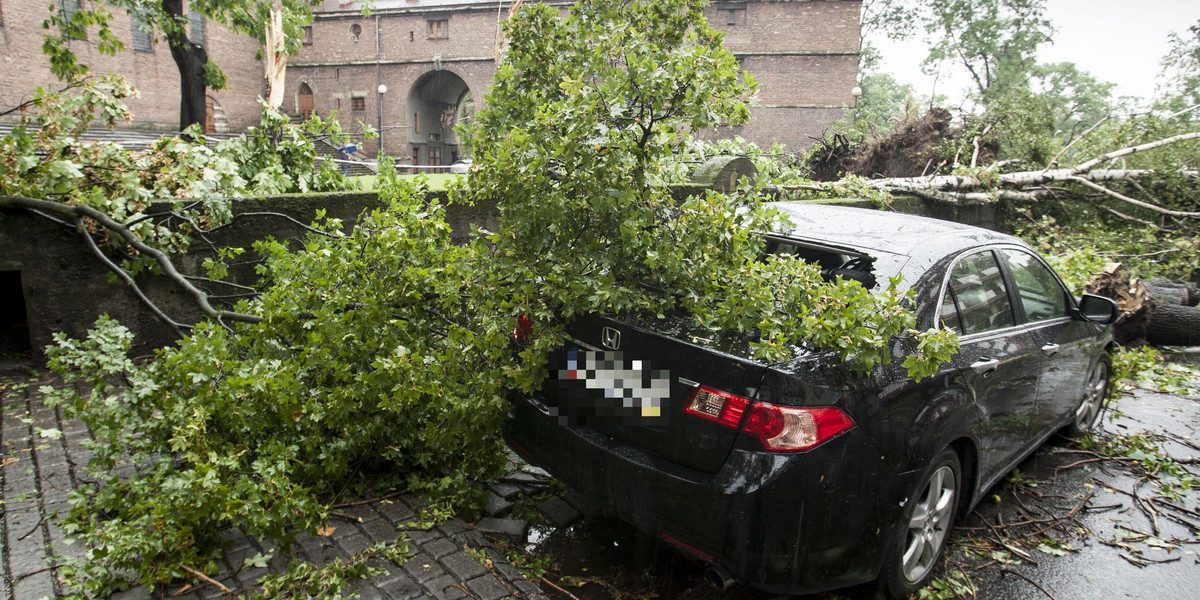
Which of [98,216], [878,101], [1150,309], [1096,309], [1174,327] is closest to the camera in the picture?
[1096,309]

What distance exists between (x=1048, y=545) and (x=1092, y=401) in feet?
6.98

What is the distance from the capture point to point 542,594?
317cm

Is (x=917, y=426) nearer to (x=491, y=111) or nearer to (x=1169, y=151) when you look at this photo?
(x=491, y=111)

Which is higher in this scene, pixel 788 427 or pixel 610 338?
pixel 610 338

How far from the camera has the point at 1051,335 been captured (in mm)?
4387

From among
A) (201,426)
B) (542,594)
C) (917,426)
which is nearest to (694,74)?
(917,426)

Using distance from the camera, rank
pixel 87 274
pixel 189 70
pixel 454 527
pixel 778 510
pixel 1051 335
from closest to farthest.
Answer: pixel 778 510 → pixel 454 527 → pixel 1051 335 → pixel 87 274 → pixel 189 70

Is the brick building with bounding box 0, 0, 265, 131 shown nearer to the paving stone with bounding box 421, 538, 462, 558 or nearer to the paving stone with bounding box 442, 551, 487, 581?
the paving stone with bounding box 421, 538, 462, 558

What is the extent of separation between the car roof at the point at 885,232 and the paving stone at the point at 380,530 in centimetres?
241

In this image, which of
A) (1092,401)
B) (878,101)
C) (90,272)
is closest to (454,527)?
(90,272)

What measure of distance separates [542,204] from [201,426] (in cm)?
183

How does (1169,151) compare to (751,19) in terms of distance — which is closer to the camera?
(1169,151)

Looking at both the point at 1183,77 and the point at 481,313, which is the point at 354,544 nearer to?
the point at 481,313

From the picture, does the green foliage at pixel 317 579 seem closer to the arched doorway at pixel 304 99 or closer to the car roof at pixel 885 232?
the car roof at pixel 885 232
